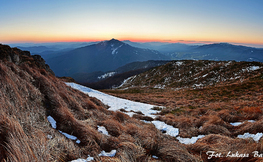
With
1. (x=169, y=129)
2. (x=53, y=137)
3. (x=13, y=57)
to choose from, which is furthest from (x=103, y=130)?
(x=13, y=57)

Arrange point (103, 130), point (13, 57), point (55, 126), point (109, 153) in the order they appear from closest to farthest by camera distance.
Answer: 1. point (109, 153)
2. point (55, 126)
3. point (103, 130)
4. point (13, 57)

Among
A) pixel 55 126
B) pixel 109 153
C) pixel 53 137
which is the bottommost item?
pixel 109 153

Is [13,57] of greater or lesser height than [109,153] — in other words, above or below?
above

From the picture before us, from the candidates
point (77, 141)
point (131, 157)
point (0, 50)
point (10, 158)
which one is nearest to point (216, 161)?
point (131, 157)

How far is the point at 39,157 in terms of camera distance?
1790 mm

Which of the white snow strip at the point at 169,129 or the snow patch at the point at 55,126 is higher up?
the snow patch at the point at 55,126

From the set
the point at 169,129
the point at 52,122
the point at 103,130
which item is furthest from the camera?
the point at 169,129

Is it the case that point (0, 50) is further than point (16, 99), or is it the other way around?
point (0, 50)

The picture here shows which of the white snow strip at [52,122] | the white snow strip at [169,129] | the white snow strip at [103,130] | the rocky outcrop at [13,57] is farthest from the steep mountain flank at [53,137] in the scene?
the white snow strip at [169,129]

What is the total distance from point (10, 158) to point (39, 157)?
1.11 feet

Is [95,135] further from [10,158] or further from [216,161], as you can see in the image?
[216,161]

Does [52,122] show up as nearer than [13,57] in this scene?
Yes

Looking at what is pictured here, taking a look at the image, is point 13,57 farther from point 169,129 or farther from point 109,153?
point 169,129

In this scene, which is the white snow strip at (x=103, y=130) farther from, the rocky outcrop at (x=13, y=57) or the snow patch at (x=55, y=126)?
the rocky outcrop at (x=13, y=57)
